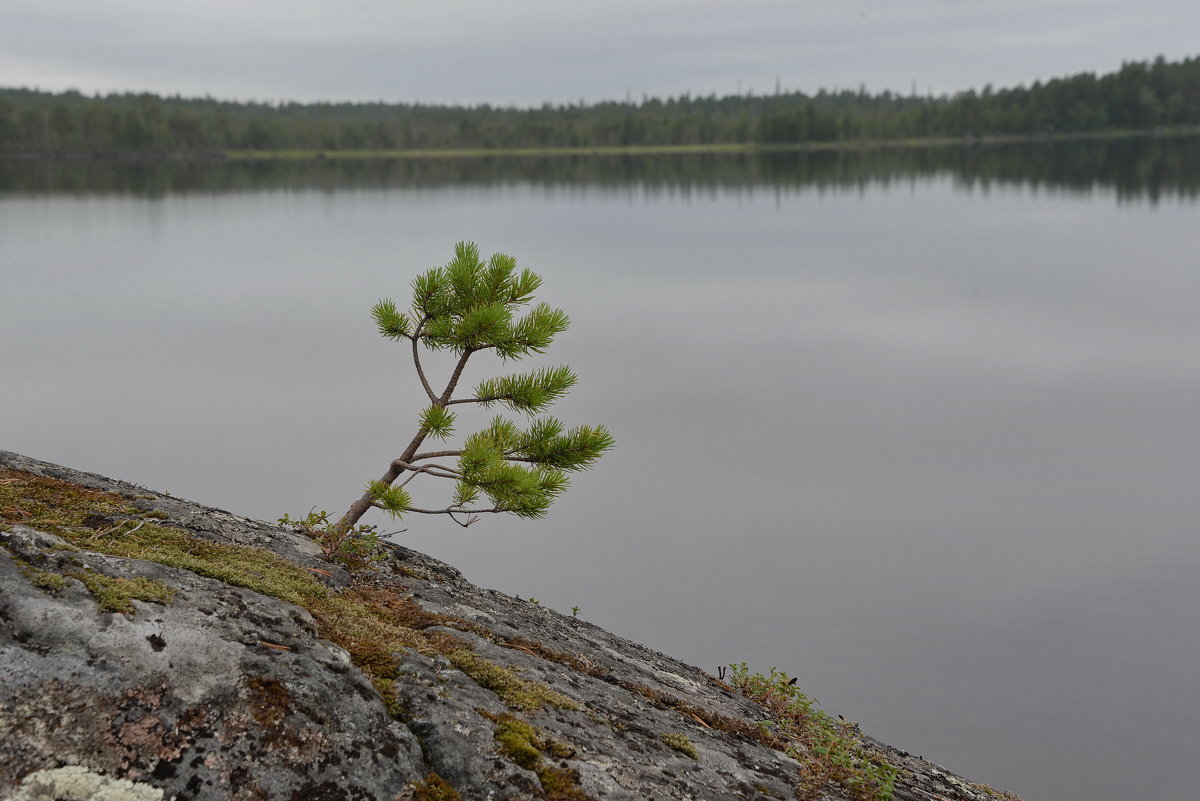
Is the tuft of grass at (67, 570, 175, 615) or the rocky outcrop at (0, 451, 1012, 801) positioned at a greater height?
the tuft of grass at (67, 570, 175, 615)

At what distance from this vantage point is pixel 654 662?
20.8 ft

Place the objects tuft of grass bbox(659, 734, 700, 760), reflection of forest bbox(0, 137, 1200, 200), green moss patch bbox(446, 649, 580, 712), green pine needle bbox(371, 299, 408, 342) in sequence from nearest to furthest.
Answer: green moss patch bbox(446, 649, 580, 712) → tuft of grass bbox(659, 734, 700, 760) → green pine needle bbox(371, 299, 408, 342) → reflection of forest bbox(0, 137, 1200, 200)

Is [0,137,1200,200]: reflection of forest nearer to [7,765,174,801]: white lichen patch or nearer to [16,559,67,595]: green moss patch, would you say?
[16,559,67,595]: green moss patch

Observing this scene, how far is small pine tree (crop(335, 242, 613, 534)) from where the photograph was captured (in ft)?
18.3

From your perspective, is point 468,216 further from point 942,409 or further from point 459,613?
point 459,613

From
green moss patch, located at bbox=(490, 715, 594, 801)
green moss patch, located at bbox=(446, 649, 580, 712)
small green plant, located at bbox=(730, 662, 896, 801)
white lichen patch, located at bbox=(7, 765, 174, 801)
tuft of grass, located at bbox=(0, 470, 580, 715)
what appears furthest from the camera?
small green plant, located at bbox=(730, 662, 896, 801)

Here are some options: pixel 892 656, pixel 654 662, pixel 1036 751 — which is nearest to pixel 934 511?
pixel 892 656

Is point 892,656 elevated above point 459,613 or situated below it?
below

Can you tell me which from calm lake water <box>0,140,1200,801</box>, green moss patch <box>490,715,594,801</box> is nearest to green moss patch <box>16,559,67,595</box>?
green moss patch <box>490,715,594,801</box>

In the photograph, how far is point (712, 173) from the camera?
123 metres

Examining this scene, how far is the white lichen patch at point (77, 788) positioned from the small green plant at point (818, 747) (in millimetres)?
2847

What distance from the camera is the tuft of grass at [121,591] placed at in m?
3.45

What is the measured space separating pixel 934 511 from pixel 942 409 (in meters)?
6.33

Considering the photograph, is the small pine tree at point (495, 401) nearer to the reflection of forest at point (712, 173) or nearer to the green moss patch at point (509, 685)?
the green moss patch at point (509, 685)
